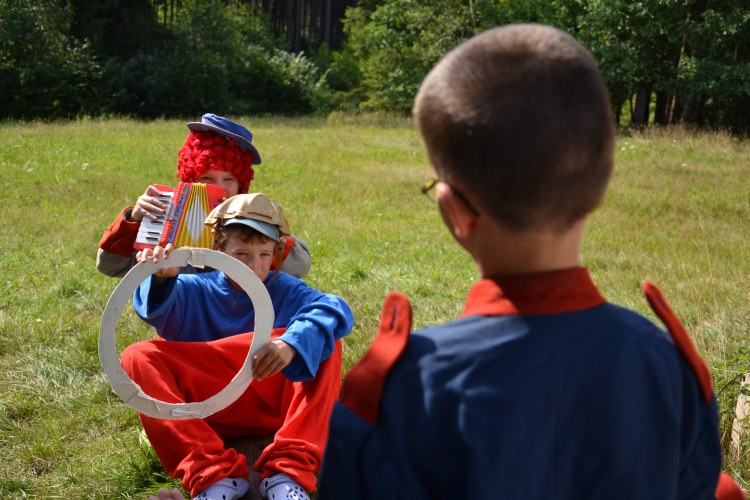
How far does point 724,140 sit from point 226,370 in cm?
1598

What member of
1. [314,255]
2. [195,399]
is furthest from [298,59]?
[195,399]

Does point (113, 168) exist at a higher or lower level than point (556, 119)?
lower

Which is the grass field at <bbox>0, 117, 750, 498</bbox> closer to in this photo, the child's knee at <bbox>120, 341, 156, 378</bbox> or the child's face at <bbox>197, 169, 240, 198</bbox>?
the child's knee at <bbox>120, 341, 156, 378</bbox>

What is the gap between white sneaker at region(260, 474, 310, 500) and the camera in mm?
2916

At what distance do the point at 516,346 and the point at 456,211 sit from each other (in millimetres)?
242

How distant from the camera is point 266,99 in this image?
31.2 m

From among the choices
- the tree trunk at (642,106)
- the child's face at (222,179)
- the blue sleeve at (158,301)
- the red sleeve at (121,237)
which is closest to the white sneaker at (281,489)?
the blue sleeve at (158,301)

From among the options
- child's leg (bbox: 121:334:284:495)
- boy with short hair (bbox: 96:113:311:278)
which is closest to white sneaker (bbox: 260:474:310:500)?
child's leg (bbox: 121:334:284:495)

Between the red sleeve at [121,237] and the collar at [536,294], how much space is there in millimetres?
2517

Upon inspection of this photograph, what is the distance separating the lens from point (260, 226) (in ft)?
10.7

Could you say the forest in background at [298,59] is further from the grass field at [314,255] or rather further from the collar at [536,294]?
the collar at [536,294]

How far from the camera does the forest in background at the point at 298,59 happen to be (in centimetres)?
2367

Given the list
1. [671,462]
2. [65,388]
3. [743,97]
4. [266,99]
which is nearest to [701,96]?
[743,97]

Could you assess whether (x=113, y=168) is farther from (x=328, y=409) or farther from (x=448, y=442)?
(x=448, y=442)
